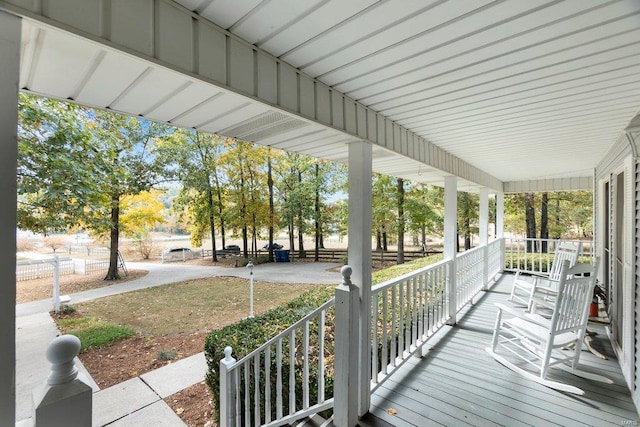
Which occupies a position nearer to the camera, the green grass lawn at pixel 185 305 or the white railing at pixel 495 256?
the green grass lawn at pixel 185 305

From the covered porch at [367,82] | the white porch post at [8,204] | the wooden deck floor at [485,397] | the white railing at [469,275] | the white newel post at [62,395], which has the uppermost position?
the covered porch at [367,82]

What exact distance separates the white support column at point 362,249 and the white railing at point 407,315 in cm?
25

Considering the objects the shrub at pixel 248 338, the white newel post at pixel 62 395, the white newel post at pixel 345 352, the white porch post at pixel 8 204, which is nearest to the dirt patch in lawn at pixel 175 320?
the shrub at pixel 248 338

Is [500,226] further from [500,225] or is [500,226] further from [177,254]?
[177,254]

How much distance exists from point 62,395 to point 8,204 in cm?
59

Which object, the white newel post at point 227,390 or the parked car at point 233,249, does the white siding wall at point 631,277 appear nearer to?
the white newel post at point 227,390

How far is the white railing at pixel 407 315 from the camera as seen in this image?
2.67 meters

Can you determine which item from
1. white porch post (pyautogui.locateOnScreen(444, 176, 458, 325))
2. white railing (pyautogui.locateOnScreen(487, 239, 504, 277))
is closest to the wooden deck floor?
white porch post (pyautogui.locateOnScreen(444, 176, 458, 325))

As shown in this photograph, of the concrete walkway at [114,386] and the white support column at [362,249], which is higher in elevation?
the white support column at [362,249]

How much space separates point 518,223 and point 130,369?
58.1 ft

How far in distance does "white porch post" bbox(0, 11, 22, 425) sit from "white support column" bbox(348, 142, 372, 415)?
6.31ft

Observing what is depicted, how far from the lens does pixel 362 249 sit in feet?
7.65

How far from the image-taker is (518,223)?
15297 millimetres

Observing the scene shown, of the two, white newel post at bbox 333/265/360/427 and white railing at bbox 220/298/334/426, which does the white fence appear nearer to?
white railing at bbox 220/298/334/426
